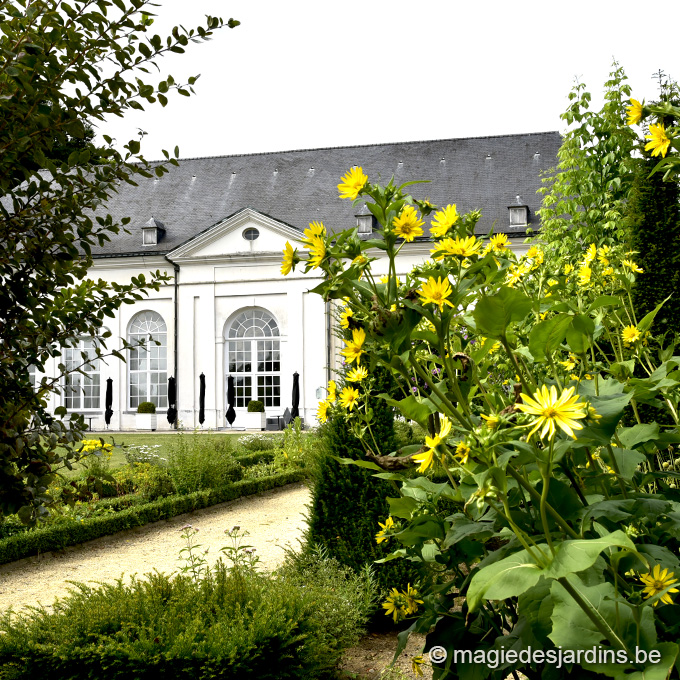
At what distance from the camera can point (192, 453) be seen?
26.8 feet

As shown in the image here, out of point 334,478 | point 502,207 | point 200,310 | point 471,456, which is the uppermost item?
point 502,207

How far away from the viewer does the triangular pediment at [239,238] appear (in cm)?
2036

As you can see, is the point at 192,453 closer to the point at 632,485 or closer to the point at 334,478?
the point at 334,478

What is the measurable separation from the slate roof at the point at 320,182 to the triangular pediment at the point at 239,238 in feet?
2.28

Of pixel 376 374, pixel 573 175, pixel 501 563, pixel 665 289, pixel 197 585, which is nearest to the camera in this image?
pixel 501 563

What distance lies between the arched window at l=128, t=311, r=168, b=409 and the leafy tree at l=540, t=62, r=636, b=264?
1529 centimetres

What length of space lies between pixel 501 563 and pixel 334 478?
307cm

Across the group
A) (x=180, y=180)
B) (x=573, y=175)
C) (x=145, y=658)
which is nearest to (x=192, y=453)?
(x=145, y=658)

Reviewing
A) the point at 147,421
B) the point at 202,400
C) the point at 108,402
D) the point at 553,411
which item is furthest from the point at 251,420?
the point at 553,411

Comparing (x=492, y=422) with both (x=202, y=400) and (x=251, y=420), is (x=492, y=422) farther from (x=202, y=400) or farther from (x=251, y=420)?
(x=251, y=420)

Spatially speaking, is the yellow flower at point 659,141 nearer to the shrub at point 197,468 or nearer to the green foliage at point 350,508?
the green foliage at point 350,508

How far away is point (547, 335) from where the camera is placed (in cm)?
110

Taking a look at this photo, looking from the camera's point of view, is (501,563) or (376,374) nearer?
(501,563)

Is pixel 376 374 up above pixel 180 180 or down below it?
below
